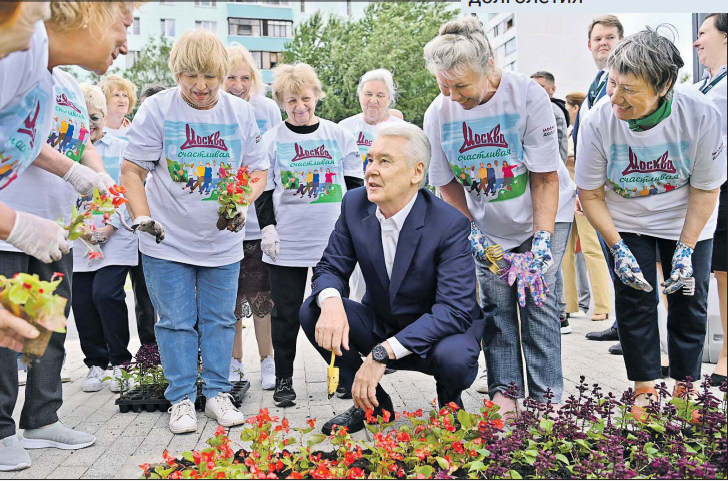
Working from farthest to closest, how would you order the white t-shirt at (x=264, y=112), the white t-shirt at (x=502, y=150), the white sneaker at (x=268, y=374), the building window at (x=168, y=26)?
the building window at (x=168, y=26) → the white t-shirt at (x=264, y=112) → the white sneaker at (x=268, y=374) → the white t-shirt at (x=502, y=150)

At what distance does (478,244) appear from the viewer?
3.43 metres

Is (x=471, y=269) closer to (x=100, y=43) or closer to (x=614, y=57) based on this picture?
(x=614, y=57)

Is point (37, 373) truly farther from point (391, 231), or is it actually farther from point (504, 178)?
point (504, 178)

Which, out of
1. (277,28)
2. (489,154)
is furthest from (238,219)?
(277,28)

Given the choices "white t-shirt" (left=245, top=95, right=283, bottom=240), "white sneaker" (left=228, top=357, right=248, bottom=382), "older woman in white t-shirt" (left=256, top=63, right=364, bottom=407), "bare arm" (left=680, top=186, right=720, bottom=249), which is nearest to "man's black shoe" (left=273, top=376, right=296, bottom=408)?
"older woman in white t-shirt" (left=256, top=63, right=364, bottom=407)

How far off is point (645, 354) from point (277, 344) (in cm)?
206

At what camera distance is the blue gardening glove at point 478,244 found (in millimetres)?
3421

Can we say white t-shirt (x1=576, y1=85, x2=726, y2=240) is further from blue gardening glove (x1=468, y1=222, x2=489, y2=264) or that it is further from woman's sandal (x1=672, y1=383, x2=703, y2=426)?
woman's sandal (x1=672, y1=383, x2=703, y2=426)

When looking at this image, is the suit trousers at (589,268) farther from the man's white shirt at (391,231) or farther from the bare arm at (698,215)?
the man's white shirt at (391,231)

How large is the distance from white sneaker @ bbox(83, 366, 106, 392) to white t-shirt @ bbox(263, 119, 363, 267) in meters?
1.60

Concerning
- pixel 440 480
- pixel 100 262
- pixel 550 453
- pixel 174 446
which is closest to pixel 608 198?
pixel 550 453

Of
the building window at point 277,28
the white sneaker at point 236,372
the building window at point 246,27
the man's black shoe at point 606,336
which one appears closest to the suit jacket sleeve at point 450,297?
the white sneaker at point 236,372

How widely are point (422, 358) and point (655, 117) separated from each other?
1565 mm

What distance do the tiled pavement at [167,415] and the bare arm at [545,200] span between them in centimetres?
117
